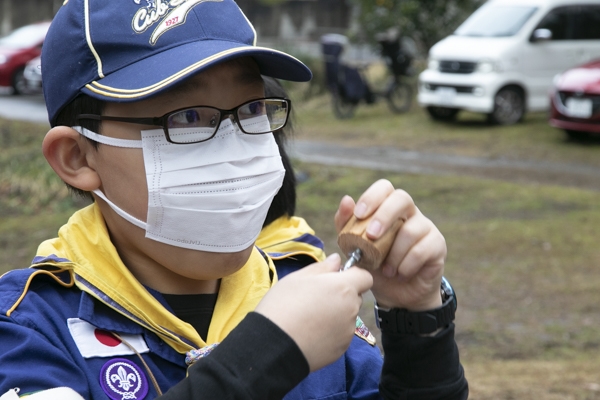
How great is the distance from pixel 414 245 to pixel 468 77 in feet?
39.5

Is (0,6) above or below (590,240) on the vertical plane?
below

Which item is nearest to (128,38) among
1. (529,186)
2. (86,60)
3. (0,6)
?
(86,60)

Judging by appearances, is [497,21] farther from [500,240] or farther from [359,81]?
[500,240]

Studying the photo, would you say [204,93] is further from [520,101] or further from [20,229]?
[520,101]

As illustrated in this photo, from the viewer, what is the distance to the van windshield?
1349cm

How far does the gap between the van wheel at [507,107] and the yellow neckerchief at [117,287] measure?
1199 cm

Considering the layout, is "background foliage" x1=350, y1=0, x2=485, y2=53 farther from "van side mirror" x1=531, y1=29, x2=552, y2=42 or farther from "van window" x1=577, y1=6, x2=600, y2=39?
"van side mirror" x1=531, y1=29, x2=552, y2=42

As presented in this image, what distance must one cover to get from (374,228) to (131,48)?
0.61 metres

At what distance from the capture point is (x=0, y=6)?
32.3m

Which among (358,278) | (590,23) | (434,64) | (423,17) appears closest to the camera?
(358,278)

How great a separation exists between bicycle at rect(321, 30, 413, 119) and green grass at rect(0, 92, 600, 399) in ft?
9.31

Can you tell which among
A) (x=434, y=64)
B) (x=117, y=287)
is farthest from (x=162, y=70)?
(x=434, y=64)

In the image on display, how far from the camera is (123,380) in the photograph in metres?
1.64

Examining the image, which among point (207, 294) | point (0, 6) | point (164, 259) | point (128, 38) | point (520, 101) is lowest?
point (0, 6)
